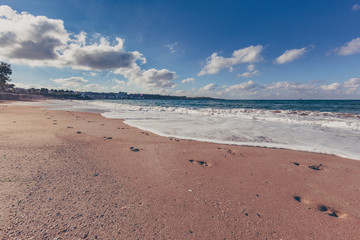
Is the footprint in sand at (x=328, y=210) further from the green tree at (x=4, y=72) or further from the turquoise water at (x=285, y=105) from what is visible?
the green tree at (x=4, y=72)

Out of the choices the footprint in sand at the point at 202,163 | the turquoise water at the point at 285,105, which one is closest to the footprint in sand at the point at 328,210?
the footprint in sand at the point at 202,163

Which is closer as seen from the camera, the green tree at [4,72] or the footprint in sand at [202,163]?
the footprint in sand at [202,163]

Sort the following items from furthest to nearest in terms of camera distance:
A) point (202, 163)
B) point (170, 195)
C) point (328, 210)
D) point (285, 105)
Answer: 1. point (285, 105)
2. point (202, 163)
3. point (170, 195)
4. point (328, 210)

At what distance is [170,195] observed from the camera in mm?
2246

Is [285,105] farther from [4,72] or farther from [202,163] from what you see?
[4,72]

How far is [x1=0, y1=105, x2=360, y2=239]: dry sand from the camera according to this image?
5.34 feet

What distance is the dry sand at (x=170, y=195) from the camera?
1628 mm

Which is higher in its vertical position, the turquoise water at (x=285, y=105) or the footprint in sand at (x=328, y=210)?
the turquoise water at (x=285, y=105)

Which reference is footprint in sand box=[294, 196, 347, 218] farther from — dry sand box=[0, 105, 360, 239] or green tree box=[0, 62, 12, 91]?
green tree box=[0, 62, 12, 91]

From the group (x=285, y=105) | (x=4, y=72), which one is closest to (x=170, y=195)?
(x=285, y=105)

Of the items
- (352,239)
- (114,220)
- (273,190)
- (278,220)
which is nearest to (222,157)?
(273,190)

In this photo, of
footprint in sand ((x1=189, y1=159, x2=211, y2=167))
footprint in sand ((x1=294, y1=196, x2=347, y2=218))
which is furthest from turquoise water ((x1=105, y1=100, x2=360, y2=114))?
footprint in sand ((x1=294, y1=196, x2=347, y2=218))

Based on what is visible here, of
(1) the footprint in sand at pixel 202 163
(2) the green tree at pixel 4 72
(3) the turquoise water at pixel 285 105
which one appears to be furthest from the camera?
(2) the green tree at pixel 4 72

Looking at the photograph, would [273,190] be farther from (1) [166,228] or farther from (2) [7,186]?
(2) [7,186]
